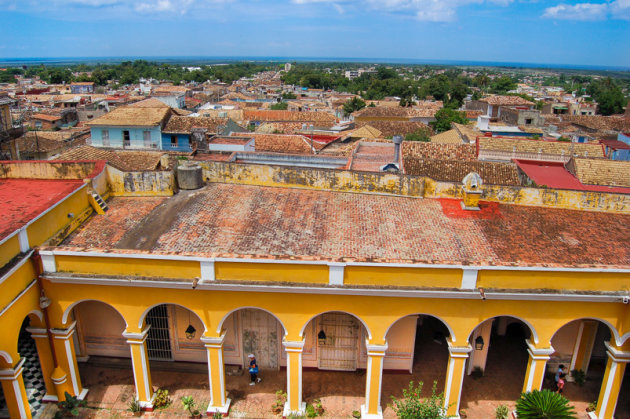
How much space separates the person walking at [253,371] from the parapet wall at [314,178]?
19.3 feet

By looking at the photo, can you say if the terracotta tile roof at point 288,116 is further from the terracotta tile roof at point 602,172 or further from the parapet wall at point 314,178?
the parapet wall at point 314,178

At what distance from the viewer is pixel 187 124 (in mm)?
33000

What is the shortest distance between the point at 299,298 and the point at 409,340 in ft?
13.1

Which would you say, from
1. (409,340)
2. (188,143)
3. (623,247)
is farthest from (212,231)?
(188,143)

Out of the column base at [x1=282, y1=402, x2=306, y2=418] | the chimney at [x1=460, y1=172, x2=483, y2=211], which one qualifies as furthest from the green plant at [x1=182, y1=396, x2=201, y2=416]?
the chimney at [x1=460, y1=172, x2=483, y2=211]

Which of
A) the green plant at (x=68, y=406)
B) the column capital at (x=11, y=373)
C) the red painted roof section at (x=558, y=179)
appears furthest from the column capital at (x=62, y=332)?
the red painted roof section at (x=558, y=179)

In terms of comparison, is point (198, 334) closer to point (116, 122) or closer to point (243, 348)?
point (243, 348)

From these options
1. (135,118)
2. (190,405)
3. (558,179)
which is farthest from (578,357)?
(135,118)

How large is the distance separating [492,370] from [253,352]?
6751mm

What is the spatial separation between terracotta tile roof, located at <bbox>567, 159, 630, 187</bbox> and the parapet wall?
1122 centimetres

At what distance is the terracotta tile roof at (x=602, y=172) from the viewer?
2114 centimetres

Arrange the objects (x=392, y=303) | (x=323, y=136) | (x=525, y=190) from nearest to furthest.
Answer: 1. (x=392, y=303)
2. (x=525, y=190)
3. (x=323, y=136)

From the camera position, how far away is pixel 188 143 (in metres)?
32.9

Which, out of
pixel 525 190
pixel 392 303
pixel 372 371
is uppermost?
pixel 525 190
